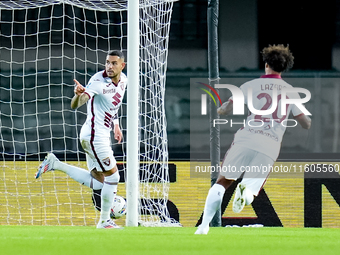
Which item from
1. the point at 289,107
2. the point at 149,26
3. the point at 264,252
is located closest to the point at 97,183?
the point at 149,26

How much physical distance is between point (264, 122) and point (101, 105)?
1772 mm

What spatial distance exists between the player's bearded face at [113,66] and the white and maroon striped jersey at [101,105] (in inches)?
1.8

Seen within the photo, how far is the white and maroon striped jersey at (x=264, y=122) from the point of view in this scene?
167 inches

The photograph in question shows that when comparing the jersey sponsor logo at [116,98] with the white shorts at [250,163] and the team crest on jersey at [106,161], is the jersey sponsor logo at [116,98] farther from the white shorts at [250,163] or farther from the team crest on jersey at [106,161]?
the white shorts at [250,163]

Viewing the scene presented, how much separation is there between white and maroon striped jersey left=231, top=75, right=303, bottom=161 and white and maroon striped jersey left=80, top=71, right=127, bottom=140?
5.10 feet

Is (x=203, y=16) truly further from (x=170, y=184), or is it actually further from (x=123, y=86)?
(x=123, y=86)

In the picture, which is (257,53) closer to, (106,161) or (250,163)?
(106,161)

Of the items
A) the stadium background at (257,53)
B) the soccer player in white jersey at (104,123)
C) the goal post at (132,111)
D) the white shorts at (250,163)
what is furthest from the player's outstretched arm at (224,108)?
the stadium background at (257,53)

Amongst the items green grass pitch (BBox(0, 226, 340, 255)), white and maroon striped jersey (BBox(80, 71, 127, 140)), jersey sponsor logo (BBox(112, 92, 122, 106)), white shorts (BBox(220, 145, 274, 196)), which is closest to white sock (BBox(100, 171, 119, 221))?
white and maroon striped jersey (BBox(80, 71, 127, 140))

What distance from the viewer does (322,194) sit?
21.9ft

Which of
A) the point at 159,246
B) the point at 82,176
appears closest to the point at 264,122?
the point at 159,246

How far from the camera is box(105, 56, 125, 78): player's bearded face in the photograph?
5.44m

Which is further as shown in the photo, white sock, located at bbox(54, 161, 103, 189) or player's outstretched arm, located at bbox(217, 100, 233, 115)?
white sock, located at bbox(54, 161, 103, 189)

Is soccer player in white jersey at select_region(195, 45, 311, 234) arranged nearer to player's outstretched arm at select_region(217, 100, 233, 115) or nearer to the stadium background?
player's outstretched arm at select_region(217, 100, 233, 115)
